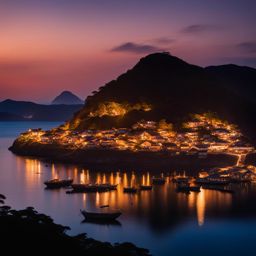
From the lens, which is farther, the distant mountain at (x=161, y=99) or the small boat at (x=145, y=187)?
the distant mountain at (x=161, y=99)

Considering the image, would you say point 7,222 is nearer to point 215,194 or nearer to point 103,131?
point 215,194

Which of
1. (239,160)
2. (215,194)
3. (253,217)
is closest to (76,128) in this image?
(239,160)

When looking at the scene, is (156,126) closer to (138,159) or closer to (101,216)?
(138,159)

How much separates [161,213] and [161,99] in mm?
37324

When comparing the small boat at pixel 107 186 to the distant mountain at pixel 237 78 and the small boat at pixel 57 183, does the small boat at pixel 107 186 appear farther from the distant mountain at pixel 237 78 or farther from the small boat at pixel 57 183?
the distant mountain at pixel 237 78

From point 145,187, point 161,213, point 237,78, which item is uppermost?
point 237,78

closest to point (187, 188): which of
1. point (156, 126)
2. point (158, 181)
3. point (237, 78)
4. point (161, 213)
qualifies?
point (158, 181)

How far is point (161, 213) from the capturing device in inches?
857

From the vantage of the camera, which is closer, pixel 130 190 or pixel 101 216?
pixel 101 216

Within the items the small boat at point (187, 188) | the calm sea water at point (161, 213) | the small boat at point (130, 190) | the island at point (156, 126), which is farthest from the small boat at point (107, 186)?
the island at point (156, 126)

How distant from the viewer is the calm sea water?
57.4ft

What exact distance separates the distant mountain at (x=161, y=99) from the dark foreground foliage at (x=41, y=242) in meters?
42.5

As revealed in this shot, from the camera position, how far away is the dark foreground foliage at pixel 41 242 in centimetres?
820

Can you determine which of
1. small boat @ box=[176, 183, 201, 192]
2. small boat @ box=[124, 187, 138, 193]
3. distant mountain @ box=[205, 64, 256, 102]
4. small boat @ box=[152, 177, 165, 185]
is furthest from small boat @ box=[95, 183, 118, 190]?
distant mountain @ box=[205, 64, 256, 102]
